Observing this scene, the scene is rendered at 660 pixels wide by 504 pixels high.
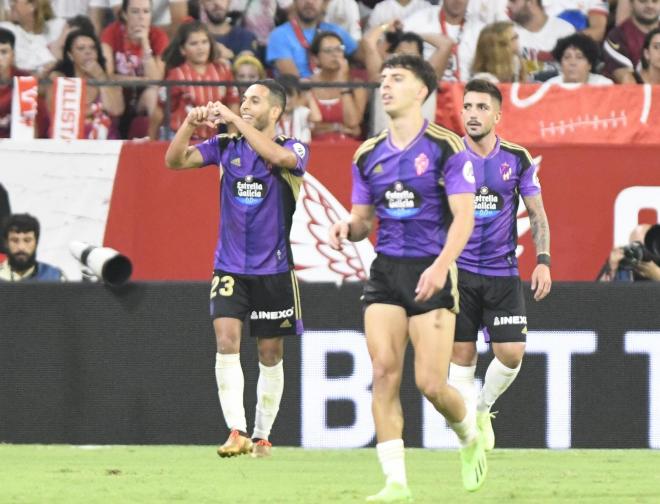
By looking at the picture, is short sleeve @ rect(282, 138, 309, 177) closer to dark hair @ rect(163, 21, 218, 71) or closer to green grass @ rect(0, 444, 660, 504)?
green grass @ rect(0, 444, 660, 504)

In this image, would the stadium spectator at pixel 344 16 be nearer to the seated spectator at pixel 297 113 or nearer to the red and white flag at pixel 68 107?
the seated spectator at pixel 297 113

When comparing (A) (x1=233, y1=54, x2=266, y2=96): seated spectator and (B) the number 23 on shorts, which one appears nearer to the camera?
(B) the number 23 on shorts

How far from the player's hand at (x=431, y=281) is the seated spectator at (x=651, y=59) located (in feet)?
23.3

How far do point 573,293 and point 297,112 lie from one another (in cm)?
306

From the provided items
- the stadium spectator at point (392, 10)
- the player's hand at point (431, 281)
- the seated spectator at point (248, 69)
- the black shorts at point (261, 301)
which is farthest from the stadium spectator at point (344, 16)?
the player's hand at point (431, 281)

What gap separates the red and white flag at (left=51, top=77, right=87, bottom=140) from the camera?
41.3 feet

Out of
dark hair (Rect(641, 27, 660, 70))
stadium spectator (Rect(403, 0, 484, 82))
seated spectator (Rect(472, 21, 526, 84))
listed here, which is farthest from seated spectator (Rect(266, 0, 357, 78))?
dark hair (Rect(641, 27, 660, 70))

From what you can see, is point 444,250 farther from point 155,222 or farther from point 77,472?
point 155,222

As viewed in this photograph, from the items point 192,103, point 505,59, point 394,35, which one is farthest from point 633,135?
point 192,103

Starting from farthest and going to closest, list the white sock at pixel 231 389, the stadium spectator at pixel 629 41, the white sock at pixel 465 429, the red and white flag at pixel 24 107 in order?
the stadium spectator at pixel 629 41 → the red and white flag at pixel 24 107 → the white sock at pixel 231 389 → the white sock at pixel 465 429

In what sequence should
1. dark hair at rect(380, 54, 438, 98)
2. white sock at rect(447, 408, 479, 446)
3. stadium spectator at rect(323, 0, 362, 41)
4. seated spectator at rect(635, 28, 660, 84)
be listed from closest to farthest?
dark hair at rect(380, 54, 438, 98) < white sock at rect(447, 408, 479, 446) < seated spectator at rect(635, 28, 660, 84) < stadium spectator at rect(323, 0, 362, 41)

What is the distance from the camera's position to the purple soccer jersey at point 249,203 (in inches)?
377

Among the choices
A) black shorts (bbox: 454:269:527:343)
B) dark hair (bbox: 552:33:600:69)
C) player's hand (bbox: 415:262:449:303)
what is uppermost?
dark hair (bbox: 552:33:600:69)

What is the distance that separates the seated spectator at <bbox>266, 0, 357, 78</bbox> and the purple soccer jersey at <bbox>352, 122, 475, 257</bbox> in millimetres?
6210
